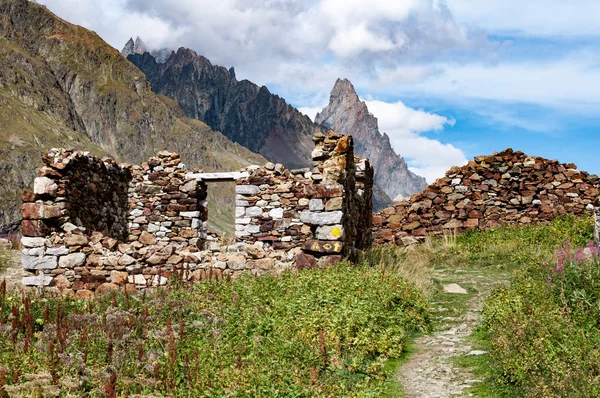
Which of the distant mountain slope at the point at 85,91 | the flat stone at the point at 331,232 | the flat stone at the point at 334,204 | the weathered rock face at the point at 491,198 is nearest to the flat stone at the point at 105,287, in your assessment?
the flat stone at the point at 331,232

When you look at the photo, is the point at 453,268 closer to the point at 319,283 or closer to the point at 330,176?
the point at 330,176

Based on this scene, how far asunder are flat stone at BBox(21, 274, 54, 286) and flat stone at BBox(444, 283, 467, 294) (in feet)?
24.3

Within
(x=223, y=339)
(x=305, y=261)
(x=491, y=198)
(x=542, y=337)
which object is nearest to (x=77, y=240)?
(x=305, y=261)

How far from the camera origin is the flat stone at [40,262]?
9.98 m

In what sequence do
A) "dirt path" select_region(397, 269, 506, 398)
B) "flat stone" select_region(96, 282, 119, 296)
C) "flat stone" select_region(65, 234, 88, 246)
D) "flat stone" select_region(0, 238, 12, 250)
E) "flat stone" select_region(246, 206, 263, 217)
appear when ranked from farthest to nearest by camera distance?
"flat stone" select_region(0, 238, 12, 250), "flat stone" select_region(246, 206, 263, 217), "flat stone" select_region(65, 234, 88, 246), "flat stone" select_region(96, 282, 119, 296), "dirt path" select_region(397, 269, 506, 398)

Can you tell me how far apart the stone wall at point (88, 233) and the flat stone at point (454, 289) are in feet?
15.9

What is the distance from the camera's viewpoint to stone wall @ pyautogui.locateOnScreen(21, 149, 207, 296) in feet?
31.5

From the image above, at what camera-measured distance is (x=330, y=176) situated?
9781mm

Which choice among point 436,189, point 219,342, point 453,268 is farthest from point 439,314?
point 436,189

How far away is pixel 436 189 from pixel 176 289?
11236 millimetres

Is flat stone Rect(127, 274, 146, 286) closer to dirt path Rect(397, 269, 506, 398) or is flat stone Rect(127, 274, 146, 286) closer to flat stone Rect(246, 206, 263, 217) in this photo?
dirt path Rect(397, 269, 506, 398)

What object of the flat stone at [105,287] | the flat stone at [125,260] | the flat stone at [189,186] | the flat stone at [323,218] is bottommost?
the flat stone at [105,287]

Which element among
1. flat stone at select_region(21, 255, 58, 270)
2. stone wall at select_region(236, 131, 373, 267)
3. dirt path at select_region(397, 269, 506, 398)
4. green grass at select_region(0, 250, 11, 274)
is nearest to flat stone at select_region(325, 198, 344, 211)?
stone wall at select_region(236, 131, 373, 267)

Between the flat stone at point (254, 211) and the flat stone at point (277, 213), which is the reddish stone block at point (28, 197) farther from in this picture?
the flat stone at point (277, 213)
